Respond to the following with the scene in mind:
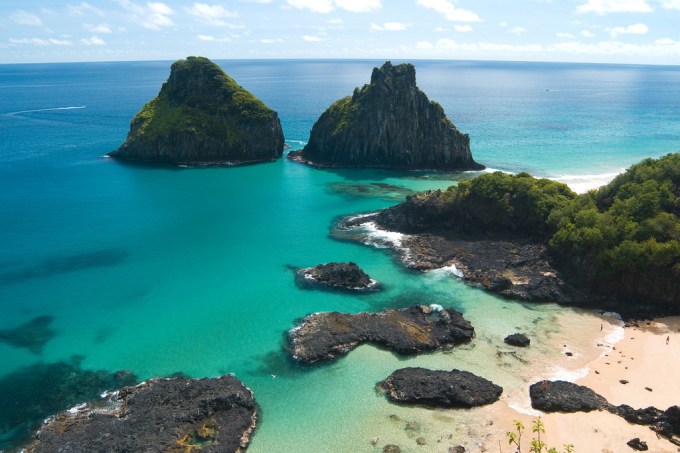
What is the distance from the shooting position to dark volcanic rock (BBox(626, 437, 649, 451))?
33.0 metres

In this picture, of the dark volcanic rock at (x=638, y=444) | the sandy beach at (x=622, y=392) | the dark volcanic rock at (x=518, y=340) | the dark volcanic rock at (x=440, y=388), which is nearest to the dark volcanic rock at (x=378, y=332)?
the dark volcanic rock at (x=518, y=340)

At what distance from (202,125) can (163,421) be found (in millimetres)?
96425

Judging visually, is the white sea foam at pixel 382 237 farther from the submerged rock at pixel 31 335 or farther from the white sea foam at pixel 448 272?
the submerged rock at pixel 31 335

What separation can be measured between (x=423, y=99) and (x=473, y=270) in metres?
62.3

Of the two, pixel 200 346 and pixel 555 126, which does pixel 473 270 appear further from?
pixel 555 126

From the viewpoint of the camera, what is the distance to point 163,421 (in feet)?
115

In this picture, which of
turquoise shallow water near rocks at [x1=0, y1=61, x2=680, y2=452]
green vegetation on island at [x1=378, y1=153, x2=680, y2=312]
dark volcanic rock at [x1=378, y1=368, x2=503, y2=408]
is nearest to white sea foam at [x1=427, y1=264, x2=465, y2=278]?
turquoise shallow water near rocks at [x1=0, y1=61, x2=680, y2=452]

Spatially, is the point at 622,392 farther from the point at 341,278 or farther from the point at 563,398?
the point at 341,278

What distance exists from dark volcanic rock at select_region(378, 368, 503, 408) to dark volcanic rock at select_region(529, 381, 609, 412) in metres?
2.83

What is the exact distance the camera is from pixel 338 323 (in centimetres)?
4747

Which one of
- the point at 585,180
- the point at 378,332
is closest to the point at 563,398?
the point at 378,332

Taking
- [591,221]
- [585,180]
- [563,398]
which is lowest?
[563,398]

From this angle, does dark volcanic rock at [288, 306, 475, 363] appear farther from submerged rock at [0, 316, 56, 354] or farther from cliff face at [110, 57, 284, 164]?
cliff face at [110, 57, 284, 164]

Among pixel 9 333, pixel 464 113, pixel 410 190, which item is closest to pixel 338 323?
pixel 9 333
